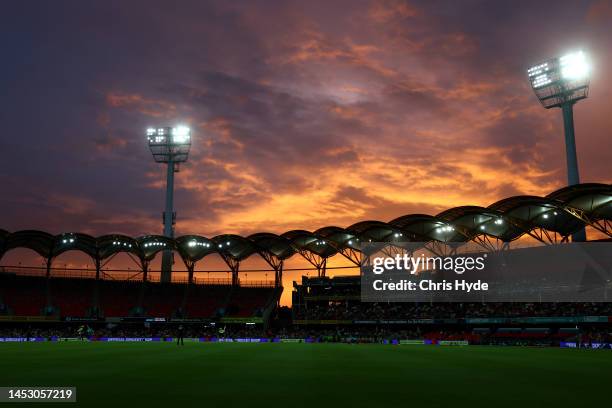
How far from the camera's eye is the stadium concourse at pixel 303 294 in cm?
6281

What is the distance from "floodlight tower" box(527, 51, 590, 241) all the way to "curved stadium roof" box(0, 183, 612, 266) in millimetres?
16857

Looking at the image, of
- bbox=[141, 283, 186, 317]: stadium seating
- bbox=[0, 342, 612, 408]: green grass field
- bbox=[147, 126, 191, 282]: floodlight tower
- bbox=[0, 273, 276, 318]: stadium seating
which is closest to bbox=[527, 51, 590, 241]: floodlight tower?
bbox=[0, 273, 276, 318]: stadium seating

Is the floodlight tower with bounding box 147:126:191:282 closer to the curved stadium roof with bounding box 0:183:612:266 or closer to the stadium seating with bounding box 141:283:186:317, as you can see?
the stadium seating with bounding box 141:283:186:317

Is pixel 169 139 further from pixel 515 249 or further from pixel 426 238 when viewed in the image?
pixel 515 249

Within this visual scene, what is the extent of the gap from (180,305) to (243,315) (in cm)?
1120

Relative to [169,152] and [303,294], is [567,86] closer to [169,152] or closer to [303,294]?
[303,294]

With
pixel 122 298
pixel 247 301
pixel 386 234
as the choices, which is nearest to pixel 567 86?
pixel 386 234

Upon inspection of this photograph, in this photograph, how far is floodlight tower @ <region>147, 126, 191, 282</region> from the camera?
96.6 m

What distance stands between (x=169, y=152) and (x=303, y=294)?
A: 37905mm

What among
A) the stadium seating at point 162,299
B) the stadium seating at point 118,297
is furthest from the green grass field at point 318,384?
the stadium seating at point 162,299

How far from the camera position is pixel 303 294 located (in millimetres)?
91938

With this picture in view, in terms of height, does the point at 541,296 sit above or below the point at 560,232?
below

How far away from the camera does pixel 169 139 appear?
3812 inches

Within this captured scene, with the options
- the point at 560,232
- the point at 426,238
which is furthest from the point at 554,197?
the point at 426,238
